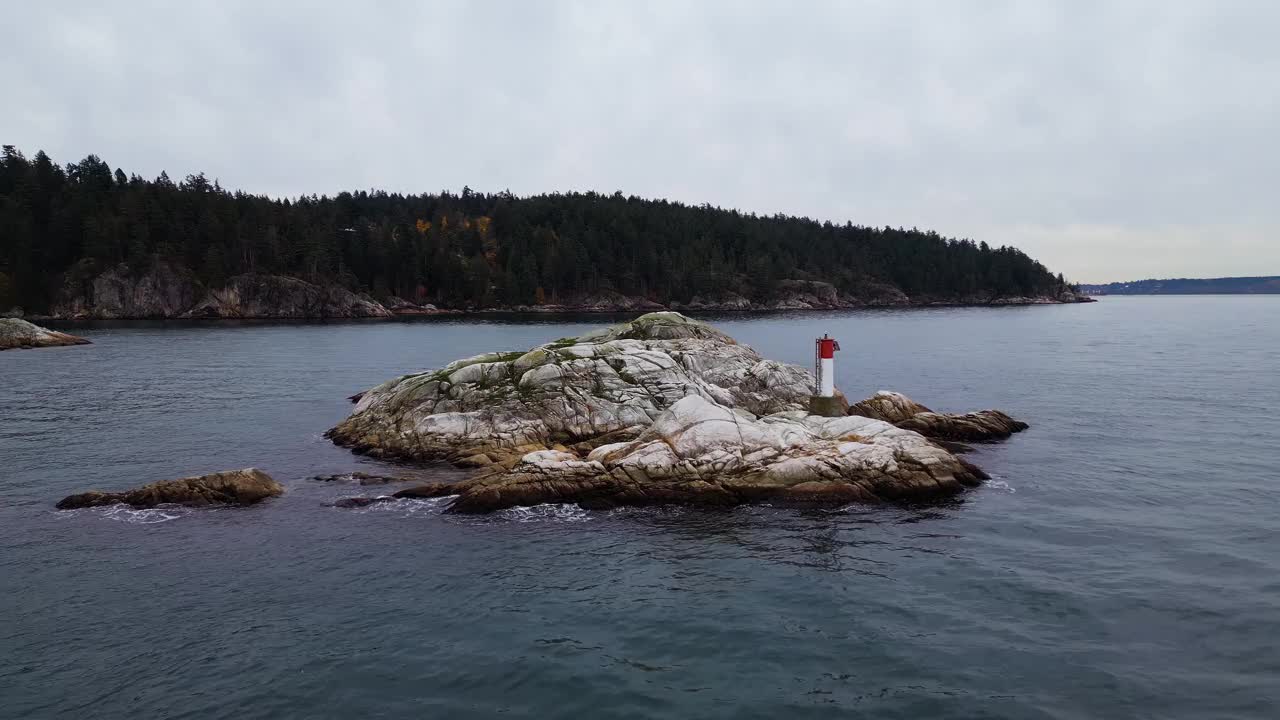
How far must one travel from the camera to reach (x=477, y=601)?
15375 millimetres

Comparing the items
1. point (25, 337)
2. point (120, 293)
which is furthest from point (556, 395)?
point (120, 293)

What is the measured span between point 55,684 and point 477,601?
7.33 meters

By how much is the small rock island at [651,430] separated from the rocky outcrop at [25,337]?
64207mm

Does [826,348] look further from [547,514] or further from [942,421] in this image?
[547,514]

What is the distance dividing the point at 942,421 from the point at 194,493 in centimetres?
2905

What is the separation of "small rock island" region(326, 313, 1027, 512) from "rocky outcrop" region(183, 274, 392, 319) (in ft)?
373

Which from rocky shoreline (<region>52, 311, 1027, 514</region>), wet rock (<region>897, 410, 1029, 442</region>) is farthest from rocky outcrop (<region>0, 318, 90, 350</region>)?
wet rock (<region>897, 410, 1029, 442</region>)

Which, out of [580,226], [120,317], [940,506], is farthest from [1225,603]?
[580,226]

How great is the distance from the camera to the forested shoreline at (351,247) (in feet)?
406

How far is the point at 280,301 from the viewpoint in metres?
133

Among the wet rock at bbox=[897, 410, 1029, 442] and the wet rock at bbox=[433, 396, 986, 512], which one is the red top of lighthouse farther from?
the wet rock at bbox=[897, 410, 1029, 442]

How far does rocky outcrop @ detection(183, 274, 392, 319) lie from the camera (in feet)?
417

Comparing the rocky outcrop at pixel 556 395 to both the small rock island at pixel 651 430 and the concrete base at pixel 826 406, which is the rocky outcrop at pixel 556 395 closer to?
the small rock island at pixel 651 430

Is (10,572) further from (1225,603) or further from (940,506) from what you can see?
(1225,603)
